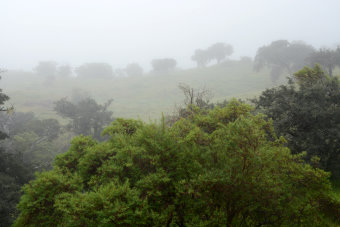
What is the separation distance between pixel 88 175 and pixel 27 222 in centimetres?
315

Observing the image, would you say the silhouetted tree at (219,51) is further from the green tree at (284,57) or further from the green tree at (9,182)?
the green tree at (9,182)

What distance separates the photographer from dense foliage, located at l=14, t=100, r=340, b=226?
7246 millimetres

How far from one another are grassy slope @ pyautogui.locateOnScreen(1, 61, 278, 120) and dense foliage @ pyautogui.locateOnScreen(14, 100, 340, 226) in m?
44.3

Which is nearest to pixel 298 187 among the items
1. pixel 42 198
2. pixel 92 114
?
pixel 42 198

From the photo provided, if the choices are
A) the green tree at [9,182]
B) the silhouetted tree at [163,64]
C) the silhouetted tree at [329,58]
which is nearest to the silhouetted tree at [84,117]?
the green tree at [9,182]

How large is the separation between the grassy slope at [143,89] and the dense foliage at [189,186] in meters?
44.3

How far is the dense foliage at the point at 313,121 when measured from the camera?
48.5 feet

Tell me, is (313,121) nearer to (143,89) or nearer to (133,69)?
(143,89)

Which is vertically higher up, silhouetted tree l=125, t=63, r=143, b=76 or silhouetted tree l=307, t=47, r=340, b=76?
silhouetted tree l=125, t=63, r=143, b=76

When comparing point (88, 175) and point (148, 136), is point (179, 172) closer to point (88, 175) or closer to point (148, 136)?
point (148, 136)

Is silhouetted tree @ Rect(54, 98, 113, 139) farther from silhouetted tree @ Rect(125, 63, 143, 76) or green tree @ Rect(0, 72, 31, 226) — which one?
silhouetted tree @ Rect(125, 63, 143, 76)

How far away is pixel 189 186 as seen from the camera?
7.66m

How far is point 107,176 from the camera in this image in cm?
922

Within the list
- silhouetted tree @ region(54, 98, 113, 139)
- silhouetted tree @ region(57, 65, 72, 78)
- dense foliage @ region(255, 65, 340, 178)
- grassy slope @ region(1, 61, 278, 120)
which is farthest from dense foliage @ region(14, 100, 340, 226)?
silhouetted tree @ region(57, 65, 72, 78)
